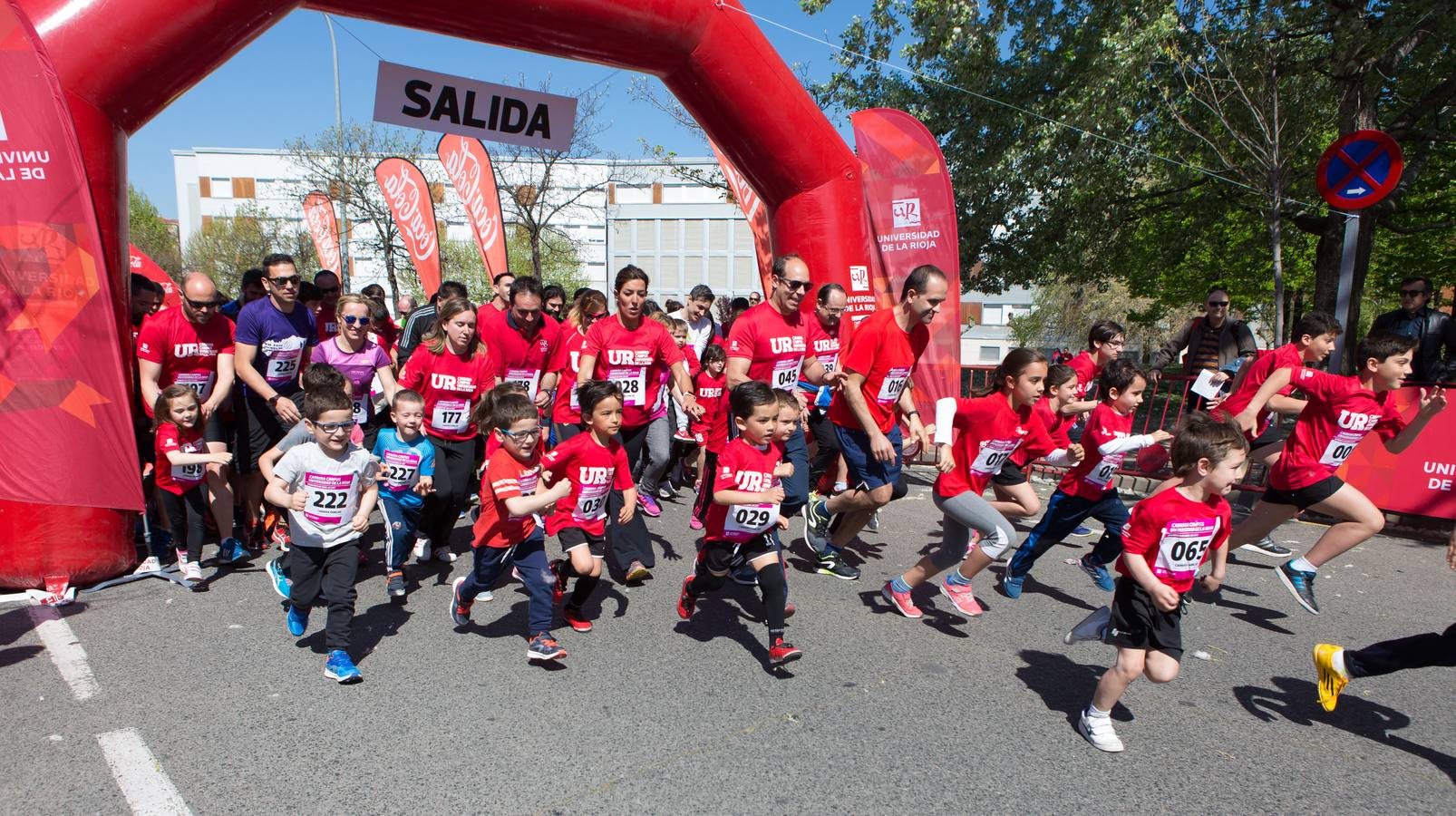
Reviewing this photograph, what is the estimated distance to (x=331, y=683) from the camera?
384 cm

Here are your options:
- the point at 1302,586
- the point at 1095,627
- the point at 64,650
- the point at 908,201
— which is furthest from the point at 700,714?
the point at 908,201

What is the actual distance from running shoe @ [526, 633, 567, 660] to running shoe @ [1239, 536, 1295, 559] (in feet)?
17.2

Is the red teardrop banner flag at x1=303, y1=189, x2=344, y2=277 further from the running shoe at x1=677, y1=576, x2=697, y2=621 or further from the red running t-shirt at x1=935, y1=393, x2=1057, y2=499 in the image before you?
the red running t-shirt at x1=935, y1=393, x2=1057, y2=499

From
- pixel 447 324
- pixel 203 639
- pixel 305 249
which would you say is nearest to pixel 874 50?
pixel 447 324

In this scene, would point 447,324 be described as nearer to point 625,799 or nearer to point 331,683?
point 331,683

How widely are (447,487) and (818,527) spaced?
2554mm

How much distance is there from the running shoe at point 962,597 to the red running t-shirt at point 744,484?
4.42 feet

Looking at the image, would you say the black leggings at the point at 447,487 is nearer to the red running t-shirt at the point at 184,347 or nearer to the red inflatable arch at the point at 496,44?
the red running t-shirt at the point at 184,347

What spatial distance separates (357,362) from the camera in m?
5.76

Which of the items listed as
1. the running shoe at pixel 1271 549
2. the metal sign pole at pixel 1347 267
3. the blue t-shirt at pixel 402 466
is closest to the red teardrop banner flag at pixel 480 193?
the blue t-shirt at pixel 402 466

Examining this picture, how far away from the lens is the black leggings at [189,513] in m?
5.34

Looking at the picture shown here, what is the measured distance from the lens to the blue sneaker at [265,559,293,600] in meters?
5.00

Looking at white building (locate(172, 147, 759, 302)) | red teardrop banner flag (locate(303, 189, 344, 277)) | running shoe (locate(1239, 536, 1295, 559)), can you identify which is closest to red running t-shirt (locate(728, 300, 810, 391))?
running shoe (locate(1239, 536, 1295, 559))

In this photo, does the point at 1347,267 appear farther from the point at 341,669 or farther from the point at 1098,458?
the point at 341,669
